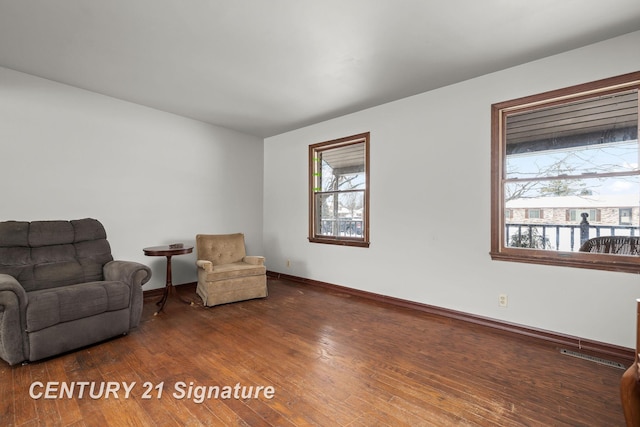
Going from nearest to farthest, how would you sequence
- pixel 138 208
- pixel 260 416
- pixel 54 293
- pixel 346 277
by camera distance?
pixel 260 416
pixel 54 293
pixel 138 208
pixel 346 277

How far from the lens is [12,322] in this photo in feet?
6.88

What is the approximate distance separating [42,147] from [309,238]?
348 cm

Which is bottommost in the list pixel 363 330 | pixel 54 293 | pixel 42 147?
pixel 363 330

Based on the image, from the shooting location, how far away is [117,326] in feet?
8.58

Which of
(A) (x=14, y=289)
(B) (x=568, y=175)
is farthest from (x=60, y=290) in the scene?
(B) (x=568, y=175)

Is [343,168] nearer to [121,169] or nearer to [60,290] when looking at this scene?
[121,169]

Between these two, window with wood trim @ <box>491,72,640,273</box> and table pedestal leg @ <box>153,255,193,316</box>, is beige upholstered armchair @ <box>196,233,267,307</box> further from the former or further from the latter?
window with wood trim @ <box>491,72,640,273</box>

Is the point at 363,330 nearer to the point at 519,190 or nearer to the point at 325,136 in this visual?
the point at 519,190

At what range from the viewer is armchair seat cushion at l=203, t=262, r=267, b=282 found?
3.59m

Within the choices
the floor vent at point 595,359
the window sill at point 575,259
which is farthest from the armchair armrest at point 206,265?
the floor vent at point 595,359

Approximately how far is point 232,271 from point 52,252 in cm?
176

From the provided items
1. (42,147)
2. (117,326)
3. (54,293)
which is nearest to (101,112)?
(42,147)

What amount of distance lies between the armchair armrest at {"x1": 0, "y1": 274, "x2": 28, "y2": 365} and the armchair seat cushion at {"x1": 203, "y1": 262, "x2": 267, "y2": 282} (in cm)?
164

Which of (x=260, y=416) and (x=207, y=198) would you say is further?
(x=207, y=198)
